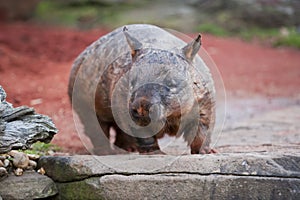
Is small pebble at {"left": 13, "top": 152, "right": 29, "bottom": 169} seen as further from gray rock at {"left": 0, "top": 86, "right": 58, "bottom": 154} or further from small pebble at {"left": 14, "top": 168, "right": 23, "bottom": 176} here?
gray rock at {"left": 0, "top": 86, "right": 58, "bottom": 154}

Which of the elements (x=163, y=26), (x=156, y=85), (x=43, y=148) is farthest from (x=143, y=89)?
(x=163, y=26)

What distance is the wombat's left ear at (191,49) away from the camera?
432 centimetres

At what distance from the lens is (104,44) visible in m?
5.17

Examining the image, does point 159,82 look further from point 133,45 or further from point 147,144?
point 147,144

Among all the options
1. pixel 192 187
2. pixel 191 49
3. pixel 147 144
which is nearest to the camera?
pixel 192 187

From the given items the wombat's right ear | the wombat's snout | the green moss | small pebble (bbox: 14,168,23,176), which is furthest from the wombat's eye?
Result: the green moss

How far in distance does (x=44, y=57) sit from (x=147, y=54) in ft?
21.9

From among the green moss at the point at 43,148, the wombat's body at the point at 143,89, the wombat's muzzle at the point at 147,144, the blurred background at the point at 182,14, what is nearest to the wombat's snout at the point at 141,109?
the wombat's body at the point at 143,89

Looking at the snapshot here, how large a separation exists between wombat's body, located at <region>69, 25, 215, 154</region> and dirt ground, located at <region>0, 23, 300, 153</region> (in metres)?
0.49

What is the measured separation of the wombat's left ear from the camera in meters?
4.32

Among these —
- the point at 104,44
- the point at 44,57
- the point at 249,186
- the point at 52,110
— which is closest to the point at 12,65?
the point at 44,57

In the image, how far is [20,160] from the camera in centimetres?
394

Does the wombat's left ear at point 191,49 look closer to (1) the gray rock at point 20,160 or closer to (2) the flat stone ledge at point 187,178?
(2) the flat stone ledge at point 187,178

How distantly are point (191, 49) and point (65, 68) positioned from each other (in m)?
5.62
